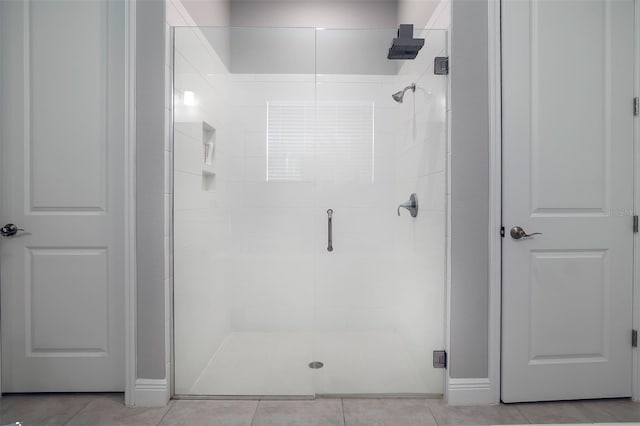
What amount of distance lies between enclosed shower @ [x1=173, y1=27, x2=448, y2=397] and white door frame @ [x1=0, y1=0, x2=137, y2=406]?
20 cm

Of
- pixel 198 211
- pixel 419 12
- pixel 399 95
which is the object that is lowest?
pixel 198 211

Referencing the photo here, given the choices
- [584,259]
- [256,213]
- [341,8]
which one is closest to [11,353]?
[256,213]

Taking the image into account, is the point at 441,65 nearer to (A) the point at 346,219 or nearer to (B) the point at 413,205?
(B) the point at 413,205

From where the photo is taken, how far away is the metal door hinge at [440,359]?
190 cm

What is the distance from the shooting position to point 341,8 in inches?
132

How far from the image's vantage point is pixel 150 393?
1.85 metres

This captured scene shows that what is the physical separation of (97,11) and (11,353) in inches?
74.5

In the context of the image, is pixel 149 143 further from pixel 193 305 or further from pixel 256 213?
pixel 193 305

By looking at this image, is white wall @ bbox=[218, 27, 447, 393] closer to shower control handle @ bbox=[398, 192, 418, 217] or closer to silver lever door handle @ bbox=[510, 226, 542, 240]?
shower control handle @ bbox=[398, 192, 418, 217]

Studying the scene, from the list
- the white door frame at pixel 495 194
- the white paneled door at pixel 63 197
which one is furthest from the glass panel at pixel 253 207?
the white door frame at pixel 495 194

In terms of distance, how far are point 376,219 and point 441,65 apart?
35.7 inches

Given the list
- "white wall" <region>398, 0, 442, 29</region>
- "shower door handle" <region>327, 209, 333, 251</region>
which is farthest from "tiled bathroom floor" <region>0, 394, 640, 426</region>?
"white wall" <region>398, 0, 442, 29</region>

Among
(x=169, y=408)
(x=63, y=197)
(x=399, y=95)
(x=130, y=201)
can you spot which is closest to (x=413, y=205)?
(x=399, y=95)

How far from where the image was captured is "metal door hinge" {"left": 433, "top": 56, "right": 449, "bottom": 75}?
73.6 inches
